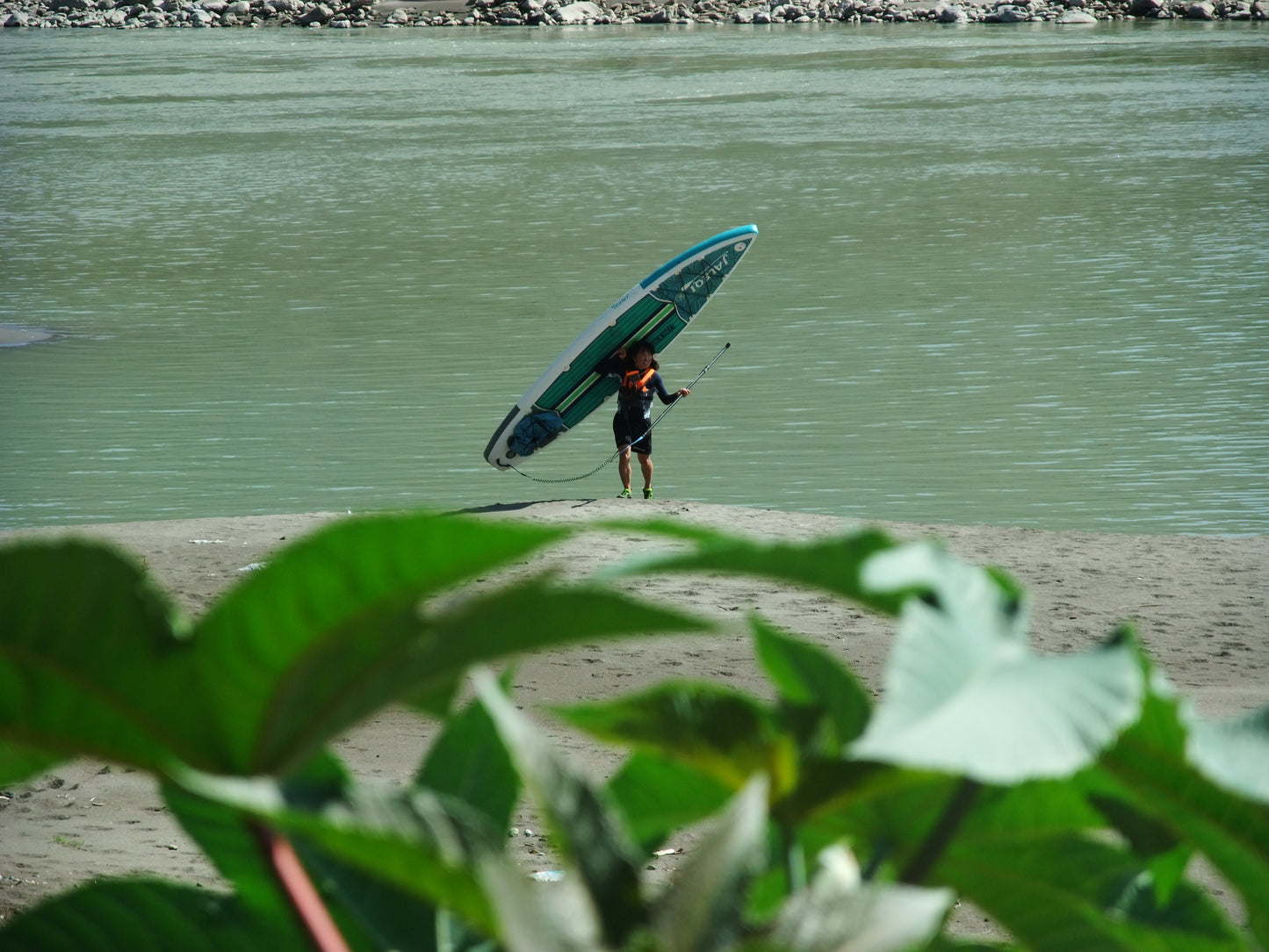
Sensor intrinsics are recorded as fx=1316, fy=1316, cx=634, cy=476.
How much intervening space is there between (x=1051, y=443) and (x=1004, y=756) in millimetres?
15733

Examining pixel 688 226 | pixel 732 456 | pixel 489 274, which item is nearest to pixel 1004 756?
pixel 732 456

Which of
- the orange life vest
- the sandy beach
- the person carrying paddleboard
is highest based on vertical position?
the orange life vest

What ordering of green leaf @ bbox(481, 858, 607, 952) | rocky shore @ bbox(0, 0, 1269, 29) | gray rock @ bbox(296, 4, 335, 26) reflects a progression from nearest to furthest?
green leaf @ bbox(481, 858, 607, 952) < rocky shore @ bbox(0, 0, 1269, 29) < gray rock @ bbox(296, 4, 335, 26)

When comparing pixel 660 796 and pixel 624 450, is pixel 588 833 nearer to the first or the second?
pixel 660 796

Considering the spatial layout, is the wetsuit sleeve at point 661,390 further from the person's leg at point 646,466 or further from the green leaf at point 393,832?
the green leaf at point 393,832

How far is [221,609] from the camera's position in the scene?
573 millimetres

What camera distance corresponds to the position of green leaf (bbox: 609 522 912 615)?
1.92 ft

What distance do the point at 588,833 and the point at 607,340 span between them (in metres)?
14.4

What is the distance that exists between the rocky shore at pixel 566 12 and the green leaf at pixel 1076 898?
80006 mm

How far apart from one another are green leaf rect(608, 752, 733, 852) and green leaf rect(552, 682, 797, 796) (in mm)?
102

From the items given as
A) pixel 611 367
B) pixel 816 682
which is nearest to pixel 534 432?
pixel 611 367

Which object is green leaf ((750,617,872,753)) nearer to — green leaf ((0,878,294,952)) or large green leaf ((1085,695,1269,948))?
large green leaf ((1085,695,1269,948))

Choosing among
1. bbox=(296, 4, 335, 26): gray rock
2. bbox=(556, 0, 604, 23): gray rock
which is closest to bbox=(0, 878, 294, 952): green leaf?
bbox=(556, 0, 604, 23): gray rock

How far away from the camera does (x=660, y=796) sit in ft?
2.52
